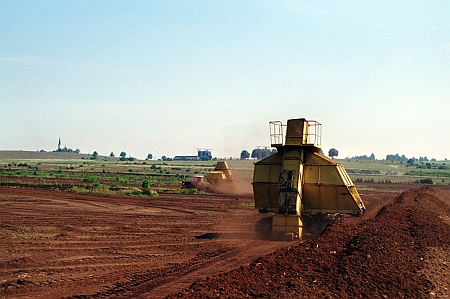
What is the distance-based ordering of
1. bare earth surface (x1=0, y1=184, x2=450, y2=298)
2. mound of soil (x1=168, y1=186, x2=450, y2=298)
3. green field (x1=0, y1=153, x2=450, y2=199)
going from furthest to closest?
green field (x1=0, y1=153, x2=450, y2=199) → bare earth surface (x1=0, y1=184, x2=450, y2=298) → mound of soil (x1=168, y1=186, x2=450, y2=298)

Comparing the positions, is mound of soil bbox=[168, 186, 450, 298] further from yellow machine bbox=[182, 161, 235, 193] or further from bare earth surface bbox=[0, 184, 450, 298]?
yellow machine bbox=[182, 161, 235, 193]

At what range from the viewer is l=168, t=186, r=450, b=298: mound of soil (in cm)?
1065

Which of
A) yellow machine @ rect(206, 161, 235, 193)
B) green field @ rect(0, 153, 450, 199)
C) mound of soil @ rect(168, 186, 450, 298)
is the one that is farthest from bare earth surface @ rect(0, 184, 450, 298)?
yellow machine @ rect(206, 161, 235, 193)

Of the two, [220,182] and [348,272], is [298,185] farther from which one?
[220,182]

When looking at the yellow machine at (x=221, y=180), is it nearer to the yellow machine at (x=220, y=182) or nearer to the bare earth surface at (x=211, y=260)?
the yellow machine at (x=220, y=182)

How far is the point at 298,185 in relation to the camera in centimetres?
2016

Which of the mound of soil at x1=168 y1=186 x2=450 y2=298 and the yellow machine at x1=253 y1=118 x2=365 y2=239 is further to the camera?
the yellow machine at x1=253 y1=118 x2=365 y2=239

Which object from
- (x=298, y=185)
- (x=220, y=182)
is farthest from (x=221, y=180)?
(x=298, y=185)

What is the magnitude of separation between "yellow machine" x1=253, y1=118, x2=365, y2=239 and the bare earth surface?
3.89ft

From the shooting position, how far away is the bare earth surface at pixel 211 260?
11.1 m

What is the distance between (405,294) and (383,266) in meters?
1.68

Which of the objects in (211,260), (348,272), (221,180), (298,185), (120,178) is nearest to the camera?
(348,272)

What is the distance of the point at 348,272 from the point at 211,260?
16.8 ft

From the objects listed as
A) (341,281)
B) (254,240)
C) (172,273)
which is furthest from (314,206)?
(341,281)
